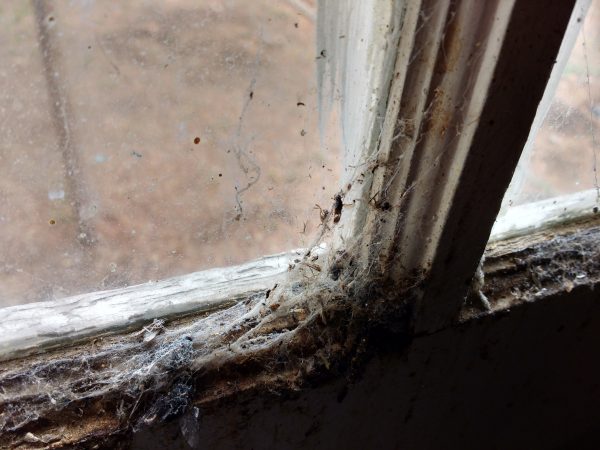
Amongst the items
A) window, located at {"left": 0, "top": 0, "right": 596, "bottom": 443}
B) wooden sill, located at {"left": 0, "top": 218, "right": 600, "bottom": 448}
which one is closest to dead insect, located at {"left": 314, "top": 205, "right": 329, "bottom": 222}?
window, located at {"left": 0, "top": 0, "right": 596, "bottom": 443}

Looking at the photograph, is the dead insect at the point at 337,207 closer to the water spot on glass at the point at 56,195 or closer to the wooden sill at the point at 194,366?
the wooden sill at the point at 194,366

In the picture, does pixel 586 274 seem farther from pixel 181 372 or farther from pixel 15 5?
pixel 15 5

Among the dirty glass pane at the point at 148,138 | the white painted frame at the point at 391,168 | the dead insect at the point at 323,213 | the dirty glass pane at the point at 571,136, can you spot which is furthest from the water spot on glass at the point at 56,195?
the dirty glass pane at the point at 571,136

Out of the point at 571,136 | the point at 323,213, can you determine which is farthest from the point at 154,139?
the point at 571,136

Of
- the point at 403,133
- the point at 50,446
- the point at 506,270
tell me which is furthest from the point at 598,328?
the point at 50,446

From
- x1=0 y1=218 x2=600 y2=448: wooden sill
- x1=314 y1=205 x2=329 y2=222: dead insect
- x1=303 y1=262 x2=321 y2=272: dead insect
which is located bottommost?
x1=0 y1=218 x2=600 y2=448: wooden sill

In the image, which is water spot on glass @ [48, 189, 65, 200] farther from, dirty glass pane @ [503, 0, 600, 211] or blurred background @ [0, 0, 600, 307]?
dirty glass pane @ [503, 0, 600, 211]
